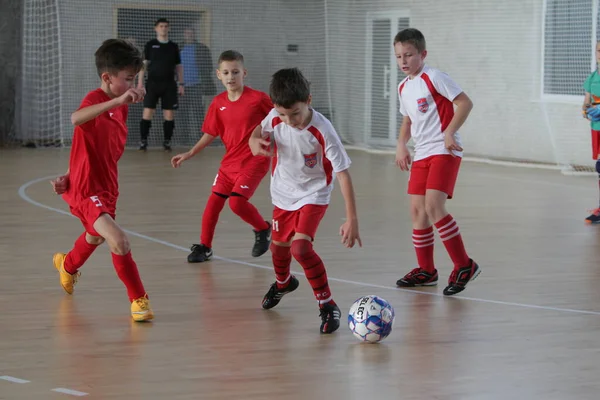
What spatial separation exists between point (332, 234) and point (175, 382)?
143 inches

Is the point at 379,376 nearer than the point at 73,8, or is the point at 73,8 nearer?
the point at 379,376

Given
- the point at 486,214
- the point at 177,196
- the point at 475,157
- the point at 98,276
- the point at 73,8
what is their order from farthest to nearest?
the point at 73,8 → the point at 475,157 → the point at 177,196 → the point at 486,214 → the point at 98,276

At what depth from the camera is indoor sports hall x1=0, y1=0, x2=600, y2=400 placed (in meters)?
3.71

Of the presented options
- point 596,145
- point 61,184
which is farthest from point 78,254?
point 596,145

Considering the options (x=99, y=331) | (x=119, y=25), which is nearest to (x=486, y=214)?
(x=99, y=331)

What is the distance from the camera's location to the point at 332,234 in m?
7.06

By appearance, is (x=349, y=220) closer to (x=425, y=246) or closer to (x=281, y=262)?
(x=281, y=262)

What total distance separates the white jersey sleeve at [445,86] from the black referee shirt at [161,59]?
8.75 meters

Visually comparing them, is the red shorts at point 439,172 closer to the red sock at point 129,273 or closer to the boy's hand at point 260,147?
the boy's hand at point 260,147

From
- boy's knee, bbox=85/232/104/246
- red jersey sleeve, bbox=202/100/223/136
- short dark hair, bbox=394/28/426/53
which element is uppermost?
short dark hair, bbox=394/28/426/53

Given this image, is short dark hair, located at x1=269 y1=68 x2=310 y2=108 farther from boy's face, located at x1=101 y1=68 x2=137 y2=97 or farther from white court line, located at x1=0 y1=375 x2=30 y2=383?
white court line, located at x1=0 y1=375 x2=30 y2=383

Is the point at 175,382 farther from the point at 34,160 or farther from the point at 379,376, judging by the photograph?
the point at 34,160

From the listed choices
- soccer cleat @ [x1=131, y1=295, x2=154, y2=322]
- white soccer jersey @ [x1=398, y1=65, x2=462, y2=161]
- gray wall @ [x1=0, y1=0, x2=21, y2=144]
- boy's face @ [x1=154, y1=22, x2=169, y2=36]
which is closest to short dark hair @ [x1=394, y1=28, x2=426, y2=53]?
white soccer jersey @ [x1=398, y1=65, x2=462, y2=161]

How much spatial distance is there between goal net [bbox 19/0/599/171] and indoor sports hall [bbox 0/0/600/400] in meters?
0.03
